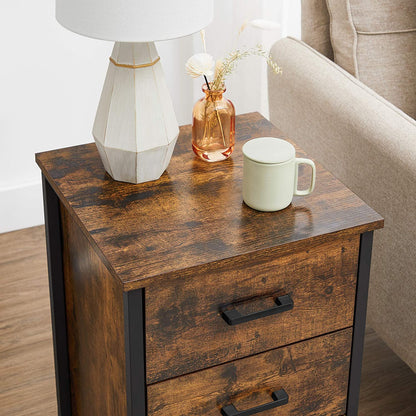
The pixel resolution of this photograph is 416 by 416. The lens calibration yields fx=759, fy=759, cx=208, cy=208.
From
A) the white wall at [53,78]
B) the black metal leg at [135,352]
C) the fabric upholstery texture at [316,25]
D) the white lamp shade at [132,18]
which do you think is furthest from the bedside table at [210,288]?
the white wall at [53,78]

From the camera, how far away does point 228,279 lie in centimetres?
110

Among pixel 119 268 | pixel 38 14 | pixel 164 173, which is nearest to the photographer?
pixel 119 268

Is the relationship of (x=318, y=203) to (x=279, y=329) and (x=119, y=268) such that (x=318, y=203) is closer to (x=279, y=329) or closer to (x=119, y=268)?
(x=279, y=329)

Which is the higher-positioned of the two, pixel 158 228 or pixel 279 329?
pixel 158 228

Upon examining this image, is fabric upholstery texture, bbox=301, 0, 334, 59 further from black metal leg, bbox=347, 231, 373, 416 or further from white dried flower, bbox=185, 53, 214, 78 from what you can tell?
black metal leg, bbox=347, 231, 373, 416

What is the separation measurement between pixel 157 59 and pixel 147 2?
15 cm

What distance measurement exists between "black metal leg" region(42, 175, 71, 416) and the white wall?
Result: 904 millimetres

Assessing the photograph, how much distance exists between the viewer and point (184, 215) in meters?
1.17

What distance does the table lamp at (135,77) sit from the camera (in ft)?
3.46

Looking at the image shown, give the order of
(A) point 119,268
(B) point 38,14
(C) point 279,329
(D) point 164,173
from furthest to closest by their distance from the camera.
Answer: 1. (B) point 38,14
2. (D) point 164,173
3. (C) point 279,329
4. (A) point 119,268

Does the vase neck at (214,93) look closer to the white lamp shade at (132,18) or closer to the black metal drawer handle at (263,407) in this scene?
the white lamp shade at (132,18)

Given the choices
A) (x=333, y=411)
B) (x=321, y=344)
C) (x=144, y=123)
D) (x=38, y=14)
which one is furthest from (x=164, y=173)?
(x=38, y=14)

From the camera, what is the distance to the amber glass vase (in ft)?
4.16

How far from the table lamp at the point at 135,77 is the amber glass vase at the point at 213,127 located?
66 mm
